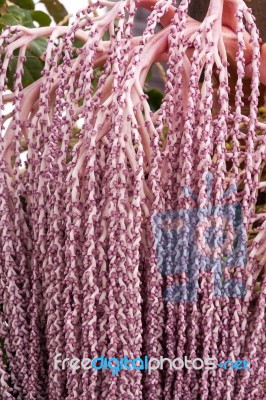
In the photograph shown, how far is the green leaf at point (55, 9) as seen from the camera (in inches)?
49.9

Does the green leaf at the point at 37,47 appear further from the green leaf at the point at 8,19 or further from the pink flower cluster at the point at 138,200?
the pink flower cluster at the point at 138,200

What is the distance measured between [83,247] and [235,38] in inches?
9.6

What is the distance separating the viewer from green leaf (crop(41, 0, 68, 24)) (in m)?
1.27

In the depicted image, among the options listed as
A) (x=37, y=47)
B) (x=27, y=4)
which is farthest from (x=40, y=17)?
(x=37, y=47)

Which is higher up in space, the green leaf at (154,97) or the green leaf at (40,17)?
the green leaf at (40,17)

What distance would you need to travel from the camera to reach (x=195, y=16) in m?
0.86

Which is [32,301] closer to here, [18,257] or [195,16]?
[18,257]

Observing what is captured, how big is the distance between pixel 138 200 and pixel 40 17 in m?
0.65

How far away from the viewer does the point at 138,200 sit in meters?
0.56

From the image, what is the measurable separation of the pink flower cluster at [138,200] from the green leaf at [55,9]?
0.68m

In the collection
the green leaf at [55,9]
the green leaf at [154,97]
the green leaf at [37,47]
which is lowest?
the green leaf at [154,97]

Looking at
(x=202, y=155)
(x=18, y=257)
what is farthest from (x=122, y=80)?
(x=18, y=257)

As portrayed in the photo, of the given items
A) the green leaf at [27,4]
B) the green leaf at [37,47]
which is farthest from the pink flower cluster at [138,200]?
the green leaf at [27,4]

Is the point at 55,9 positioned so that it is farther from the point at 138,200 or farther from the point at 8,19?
the point at 138,200
